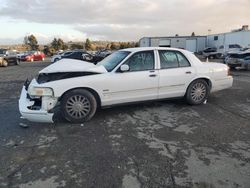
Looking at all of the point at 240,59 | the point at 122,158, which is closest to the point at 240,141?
the point at 122,158

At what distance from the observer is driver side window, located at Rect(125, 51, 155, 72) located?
6.05 metres

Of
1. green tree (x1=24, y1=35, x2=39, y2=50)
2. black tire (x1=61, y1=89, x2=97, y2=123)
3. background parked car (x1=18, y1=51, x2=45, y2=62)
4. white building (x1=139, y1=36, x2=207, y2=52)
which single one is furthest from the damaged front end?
green tree (x1=24, y1=35, x2=39, y2=50)

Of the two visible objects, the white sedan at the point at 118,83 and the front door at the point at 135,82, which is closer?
the white sedan at the point at 118,83

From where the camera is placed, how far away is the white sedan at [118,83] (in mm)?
5332

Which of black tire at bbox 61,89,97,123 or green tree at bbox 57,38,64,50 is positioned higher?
green tree at bbox 57,38,64,50

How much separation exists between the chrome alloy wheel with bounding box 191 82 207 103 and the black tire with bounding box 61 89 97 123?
8.93 ft

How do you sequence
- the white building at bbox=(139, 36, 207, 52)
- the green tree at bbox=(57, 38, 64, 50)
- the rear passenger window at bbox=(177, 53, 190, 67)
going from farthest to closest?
1. the green tree at bbox=(57, 38, 64, 50)
2. the white building at bbox=(139, 36, 207, 52)
3. the rear passenger window at bbox=(177, 53, 190, 67)

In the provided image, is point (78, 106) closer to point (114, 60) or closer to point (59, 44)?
point (114, 60)

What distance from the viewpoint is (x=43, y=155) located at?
4070 mm

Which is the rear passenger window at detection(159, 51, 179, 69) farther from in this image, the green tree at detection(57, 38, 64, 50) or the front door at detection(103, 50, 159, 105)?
the green tree at detection(57, 38, 64, 50)

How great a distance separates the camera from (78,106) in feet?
18.2

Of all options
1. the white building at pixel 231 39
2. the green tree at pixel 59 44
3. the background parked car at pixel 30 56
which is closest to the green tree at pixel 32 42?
the green tree at pixel 59 44

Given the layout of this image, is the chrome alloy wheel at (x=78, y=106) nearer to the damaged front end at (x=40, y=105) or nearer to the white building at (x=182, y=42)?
the damaged front end at (x=40, y=105)

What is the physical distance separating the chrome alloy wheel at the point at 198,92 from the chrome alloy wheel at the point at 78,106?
9.42 ft
